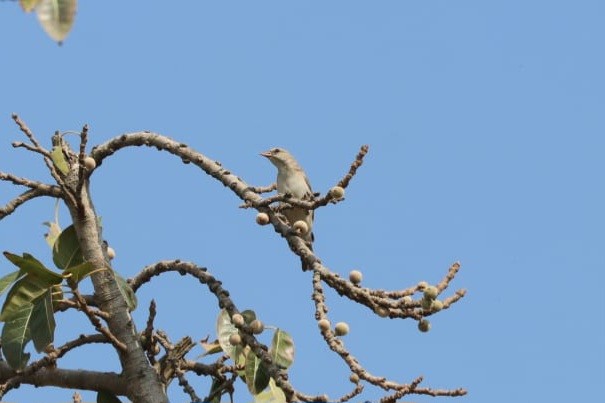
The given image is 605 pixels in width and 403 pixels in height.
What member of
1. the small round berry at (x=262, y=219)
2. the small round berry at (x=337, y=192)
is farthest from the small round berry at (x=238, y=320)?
the small round berry at (x=337, y=192)

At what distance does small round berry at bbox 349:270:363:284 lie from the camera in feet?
11.5

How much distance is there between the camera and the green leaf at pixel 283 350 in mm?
4031

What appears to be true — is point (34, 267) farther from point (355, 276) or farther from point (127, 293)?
point (355, 276)

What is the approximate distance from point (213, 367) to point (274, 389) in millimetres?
432

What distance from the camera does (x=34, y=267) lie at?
13.5ft

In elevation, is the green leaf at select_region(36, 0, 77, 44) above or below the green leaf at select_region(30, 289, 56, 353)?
below

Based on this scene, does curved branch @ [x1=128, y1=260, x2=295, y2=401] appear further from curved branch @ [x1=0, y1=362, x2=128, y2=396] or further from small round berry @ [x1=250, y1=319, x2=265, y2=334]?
curved branch @ [x1=0, y1=362, x2=128, y2=396]

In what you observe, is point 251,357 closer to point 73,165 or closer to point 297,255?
point 297,255

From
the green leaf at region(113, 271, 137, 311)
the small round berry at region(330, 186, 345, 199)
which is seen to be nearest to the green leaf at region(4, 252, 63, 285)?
the green leaf at region(113, 271, 137, 311)

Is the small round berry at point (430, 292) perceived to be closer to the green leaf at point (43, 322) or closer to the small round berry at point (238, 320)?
the small round berry at point (238, 320)

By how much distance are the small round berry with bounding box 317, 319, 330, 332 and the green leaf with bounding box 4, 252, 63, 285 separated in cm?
117

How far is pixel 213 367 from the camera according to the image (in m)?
4.46

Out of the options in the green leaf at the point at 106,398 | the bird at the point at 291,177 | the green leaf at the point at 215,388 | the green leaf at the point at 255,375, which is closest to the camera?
the green leaf at the point at 255,375

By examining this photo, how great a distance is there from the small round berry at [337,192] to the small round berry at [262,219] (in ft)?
1.08
